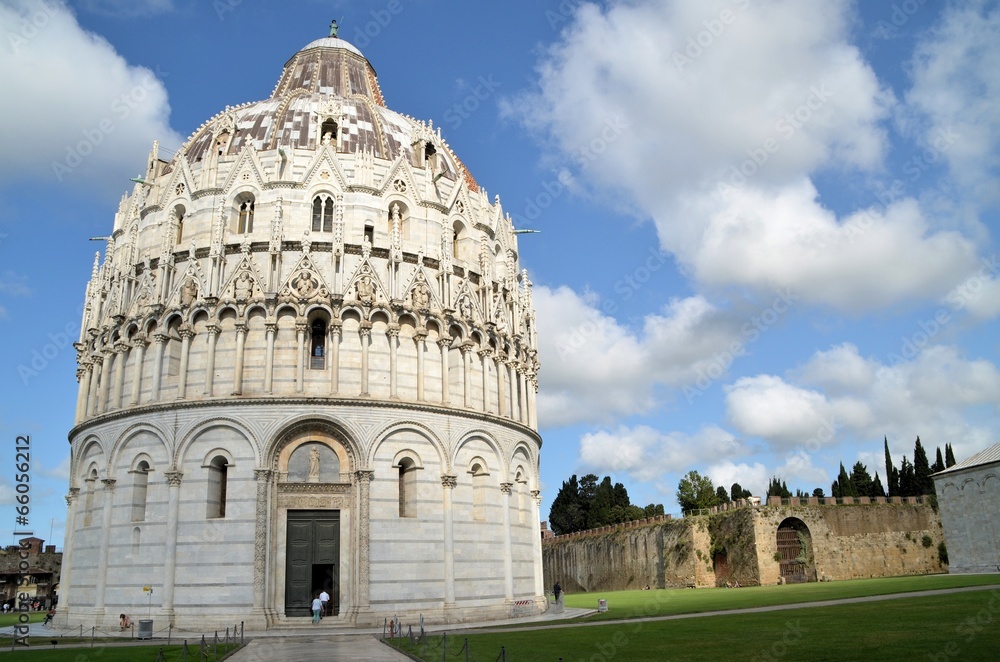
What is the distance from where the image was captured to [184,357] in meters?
34.6

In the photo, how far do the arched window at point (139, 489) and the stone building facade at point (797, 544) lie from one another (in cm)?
4373

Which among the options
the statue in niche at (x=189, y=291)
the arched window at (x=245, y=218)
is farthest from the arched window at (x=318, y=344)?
the arched window at (x=245, y=218)

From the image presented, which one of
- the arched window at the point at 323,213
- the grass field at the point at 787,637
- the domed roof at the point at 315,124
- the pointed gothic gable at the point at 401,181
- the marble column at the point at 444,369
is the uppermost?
the domed roof at the point at 315,124

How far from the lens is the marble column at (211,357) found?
33.8 meters

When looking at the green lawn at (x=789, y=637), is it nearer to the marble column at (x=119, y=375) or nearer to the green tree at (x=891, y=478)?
the marble column at (x=119, y=375)

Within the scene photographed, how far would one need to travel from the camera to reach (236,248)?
3625 cm

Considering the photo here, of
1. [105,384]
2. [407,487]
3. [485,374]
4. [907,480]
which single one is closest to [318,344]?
[407,487]

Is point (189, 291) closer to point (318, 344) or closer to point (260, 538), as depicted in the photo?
point (318, 344)

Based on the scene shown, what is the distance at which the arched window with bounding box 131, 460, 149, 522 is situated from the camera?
3409 cm

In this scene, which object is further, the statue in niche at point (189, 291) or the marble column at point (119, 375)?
the marble column at point (119, 375)

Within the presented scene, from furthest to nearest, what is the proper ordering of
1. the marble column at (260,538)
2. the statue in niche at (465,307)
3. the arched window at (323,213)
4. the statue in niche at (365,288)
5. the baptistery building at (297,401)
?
the statue in niche at (465,307) < the arched window at (323,213) < the statue in niche at (365,288) < the baptistery building at (297,401) < the marble column at (260,538)

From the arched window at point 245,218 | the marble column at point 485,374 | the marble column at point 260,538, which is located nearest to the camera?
the marble column at point 260,538

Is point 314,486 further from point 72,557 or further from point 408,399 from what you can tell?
point 72,557

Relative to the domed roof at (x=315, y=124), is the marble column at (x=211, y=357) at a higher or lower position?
lower
